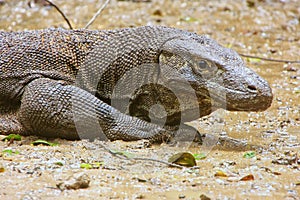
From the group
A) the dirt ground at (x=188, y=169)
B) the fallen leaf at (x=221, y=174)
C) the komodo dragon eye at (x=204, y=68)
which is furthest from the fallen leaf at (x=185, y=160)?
the komodo dragon eye at (x=204, y=68)

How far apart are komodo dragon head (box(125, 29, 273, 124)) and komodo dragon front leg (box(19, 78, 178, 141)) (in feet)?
0.81

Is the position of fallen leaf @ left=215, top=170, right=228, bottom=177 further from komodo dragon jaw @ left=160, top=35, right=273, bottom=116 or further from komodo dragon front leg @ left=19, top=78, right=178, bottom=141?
komodo dragon front leg @ left=19, top=78, right=178, bottom=141

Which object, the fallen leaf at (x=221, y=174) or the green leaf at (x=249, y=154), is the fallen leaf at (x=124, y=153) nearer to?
the fallen leaf at (x=221, y=174)

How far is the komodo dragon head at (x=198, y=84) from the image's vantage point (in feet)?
14.8

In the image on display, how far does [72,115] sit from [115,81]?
54 centimetres

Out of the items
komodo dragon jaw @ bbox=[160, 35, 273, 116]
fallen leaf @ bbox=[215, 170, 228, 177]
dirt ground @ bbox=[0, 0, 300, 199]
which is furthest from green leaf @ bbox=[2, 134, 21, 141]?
fallen leaf @ bbox=[215, 170, 228, 177]

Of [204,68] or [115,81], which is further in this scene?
[115,81]

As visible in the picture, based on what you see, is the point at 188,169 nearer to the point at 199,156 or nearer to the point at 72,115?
the point at 199,156

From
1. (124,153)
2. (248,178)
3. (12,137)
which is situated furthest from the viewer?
(12,137)

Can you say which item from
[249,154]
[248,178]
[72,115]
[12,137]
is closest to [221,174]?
[248,178]

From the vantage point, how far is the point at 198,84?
4.70 m

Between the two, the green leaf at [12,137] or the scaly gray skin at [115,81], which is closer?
the scaly gray skin at [115,81]

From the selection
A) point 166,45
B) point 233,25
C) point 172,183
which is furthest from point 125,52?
point 233,25

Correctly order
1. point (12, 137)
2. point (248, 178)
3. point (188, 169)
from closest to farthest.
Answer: point (248, 178) < point (188, 169) < point (12, 137)
